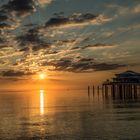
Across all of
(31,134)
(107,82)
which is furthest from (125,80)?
(31,134)

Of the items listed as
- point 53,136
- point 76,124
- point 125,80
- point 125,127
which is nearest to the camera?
point 53,136

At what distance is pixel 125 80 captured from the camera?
514 feet

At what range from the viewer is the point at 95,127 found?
165 ft

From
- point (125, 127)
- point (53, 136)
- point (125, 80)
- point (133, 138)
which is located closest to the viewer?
point (133, 138)

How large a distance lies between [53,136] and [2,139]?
19.0 feet

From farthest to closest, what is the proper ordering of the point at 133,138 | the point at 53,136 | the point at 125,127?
the point at 125,127, the point at 53,136, the point at 133,138

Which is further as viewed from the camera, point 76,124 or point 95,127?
point 76,124

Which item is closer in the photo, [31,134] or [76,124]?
[31,134]

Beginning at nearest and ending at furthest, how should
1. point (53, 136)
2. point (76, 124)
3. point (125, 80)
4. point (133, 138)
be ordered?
point (133, 138)
point (53, 136)
point (76, 124)
point (125, 80)

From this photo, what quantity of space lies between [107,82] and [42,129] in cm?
11649

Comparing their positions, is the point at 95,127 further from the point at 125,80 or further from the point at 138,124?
the point at 125,80

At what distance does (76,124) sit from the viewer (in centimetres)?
5453

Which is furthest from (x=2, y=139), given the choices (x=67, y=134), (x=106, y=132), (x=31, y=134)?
(x=106, y=132)

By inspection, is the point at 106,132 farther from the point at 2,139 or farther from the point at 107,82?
the point at 107,82
